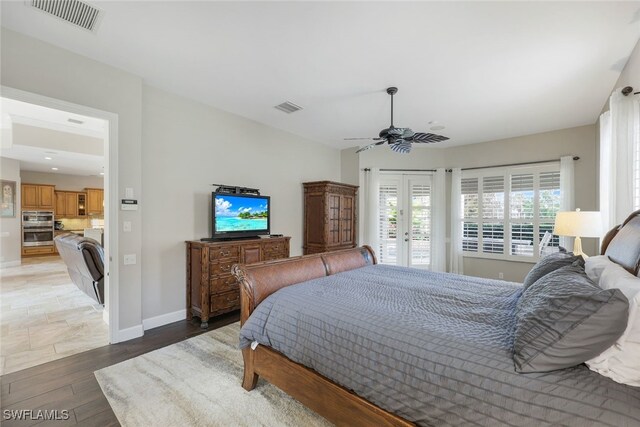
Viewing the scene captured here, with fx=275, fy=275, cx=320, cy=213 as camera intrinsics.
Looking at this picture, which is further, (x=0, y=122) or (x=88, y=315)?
(x=0, y=122)

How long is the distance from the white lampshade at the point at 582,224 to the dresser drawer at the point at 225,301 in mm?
4119

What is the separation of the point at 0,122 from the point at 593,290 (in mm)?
8111

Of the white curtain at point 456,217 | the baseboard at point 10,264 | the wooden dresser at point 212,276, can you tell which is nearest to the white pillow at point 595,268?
the wooden dresser at point 212,276

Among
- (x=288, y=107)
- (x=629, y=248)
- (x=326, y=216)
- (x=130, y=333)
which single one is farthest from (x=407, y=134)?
(x=130, y=333)

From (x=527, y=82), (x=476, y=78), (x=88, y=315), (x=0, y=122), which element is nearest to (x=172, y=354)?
(x=88, y=315)

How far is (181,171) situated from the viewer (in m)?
3.69

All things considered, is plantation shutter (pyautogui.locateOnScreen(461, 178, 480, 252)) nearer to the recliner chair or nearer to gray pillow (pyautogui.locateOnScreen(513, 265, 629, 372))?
gray pillow (pyautogui.locateOnScreen(513, 265, 629, 372))

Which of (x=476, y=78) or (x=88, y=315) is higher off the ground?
(x=476, y=78)

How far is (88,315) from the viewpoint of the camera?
3.71m

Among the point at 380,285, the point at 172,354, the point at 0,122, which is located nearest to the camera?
the point at 380,285

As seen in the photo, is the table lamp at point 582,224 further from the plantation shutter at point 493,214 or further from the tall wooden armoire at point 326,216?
the tall wooden armoire at point 326,216

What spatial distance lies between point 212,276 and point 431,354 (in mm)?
2881

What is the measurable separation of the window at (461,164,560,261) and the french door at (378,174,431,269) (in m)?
0.78

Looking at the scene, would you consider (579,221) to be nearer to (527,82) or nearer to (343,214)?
(527,82)
